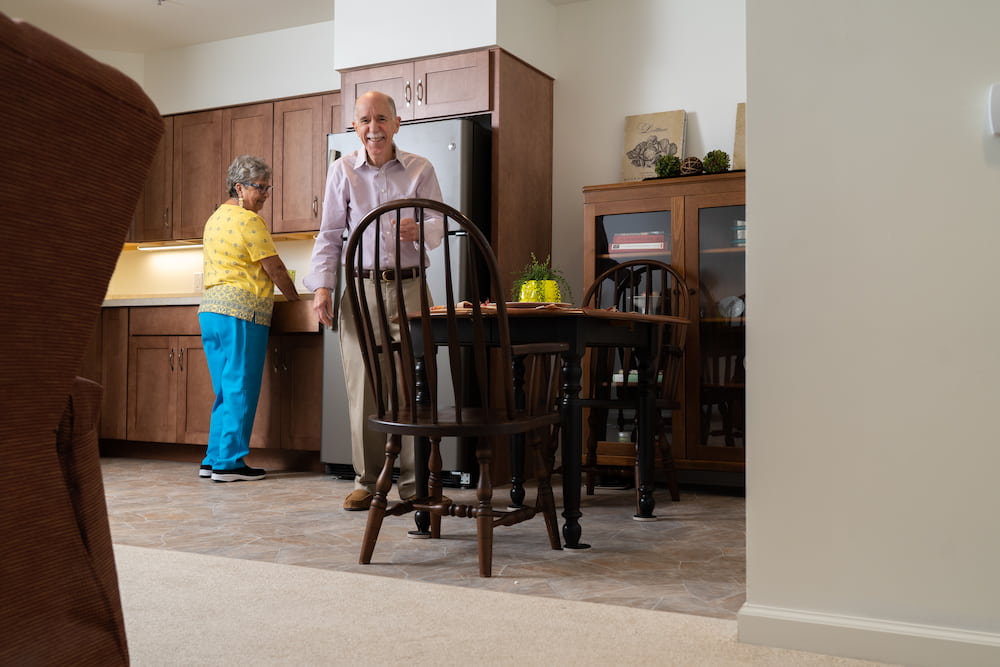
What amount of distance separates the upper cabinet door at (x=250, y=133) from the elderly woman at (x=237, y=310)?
1.01 m

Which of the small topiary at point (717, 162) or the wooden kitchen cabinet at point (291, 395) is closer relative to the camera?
the small topiary at point (717, 162)

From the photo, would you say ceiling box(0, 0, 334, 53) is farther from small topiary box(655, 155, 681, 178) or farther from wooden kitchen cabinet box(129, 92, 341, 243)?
small topiary box(655, 155, 681, 178)

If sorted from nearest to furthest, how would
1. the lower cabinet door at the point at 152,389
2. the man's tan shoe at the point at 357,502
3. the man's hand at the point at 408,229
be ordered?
the man's hand at the point at 408,229 < the man's tan shoe at the point at 357,502 < the lower cabinet door at the point at 152,389

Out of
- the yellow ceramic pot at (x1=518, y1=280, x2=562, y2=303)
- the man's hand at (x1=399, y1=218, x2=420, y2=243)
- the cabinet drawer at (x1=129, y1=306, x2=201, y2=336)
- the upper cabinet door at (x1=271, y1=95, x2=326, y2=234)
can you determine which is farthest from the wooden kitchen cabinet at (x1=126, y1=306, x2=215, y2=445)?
the yellow ceramic pot at (x1=518, y1=280, x2=562, y2=303)

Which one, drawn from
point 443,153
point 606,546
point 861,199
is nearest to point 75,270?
point 861,199

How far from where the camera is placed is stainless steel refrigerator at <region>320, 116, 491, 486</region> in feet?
13.0

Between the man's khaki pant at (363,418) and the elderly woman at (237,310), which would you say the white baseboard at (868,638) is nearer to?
the man's khaki pant at (363,418)

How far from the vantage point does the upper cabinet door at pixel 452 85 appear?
415 cm

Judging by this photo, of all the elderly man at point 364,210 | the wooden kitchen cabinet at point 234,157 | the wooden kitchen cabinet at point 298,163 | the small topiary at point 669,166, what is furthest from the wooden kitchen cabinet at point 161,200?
the small topiary at point 669,166

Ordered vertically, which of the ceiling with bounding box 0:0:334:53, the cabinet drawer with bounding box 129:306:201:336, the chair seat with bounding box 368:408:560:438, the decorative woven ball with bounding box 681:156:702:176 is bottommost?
the chair seat with bounding box 368:408:560:438

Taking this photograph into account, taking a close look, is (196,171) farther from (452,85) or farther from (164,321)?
(452,85)

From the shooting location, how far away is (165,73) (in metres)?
5.83

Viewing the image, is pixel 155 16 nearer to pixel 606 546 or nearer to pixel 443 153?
pixel 443 153

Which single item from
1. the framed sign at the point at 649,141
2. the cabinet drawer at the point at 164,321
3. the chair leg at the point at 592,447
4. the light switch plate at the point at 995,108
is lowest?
the chair leg at the point at 592,447
